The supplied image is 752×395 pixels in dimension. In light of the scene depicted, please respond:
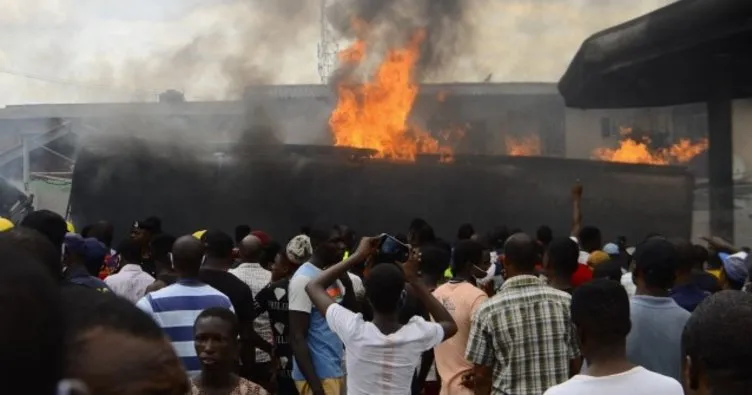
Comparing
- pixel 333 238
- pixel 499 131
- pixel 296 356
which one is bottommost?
pixel 296 356

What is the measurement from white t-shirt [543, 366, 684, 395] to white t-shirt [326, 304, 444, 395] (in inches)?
54.1

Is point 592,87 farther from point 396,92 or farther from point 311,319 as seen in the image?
point 311,319

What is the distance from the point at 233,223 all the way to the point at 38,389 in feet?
53.0

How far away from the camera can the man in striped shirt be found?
4566mm

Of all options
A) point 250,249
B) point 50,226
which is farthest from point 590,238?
point 50,226

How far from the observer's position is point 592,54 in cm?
1625

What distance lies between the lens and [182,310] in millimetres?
4617

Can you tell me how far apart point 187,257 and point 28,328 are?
12.3ft

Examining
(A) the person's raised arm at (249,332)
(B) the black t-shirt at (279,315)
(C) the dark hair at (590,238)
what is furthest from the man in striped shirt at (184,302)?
(C) the dark hair at (590,238)

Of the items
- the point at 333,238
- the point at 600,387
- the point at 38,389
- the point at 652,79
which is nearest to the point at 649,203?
the point at 652,79

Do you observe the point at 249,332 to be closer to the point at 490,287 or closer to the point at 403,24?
the point at 490,287

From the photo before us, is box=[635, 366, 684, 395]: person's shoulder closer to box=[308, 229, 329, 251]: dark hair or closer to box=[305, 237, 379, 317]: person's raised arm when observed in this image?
box=[305, 237, 379, 317]: person's raised arm

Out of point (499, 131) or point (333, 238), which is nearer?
point (333, 238)

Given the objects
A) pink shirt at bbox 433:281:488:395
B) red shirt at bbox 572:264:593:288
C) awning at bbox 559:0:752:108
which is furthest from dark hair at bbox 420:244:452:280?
awning at bbox 559:0:752:108
